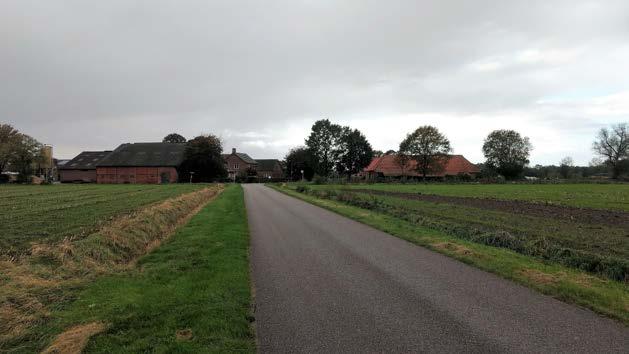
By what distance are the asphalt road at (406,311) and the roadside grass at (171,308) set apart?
37cm

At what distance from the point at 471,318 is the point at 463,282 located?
228 centimetres

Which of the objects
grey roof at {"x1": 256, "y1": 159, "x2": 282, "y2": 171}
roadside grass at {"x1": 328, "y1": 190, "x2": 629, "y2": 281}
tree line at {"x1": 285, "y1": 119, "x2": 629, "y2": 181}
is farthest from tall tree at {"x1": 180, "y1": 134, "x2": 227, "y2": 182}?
roadside grass at {"x1": 328, "y1": 190, "x2": 629, "y2": 281}

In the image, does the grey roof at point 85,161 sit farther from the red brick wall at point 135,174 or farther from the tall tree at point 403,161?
the tall tree at point 403,161

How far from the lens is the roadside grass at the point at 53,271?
568 centimetres

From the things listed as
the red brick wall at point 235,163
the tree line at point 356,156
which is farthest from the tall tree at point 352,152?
the red brick wall at point 235,163

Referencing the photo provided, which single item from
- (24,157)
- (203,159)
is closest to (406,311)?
(203,159)

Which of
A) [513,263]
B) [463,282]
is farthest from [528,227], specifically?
[463,282]

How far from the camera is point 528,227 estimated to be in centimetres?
1641

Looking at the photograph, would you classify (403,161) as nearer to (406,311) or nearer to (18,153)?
(18,153)

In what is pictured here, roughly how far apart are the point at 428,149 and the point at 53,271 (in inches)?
3910

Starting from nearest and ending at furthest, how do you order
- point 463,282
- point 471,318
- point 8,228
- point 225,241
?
point 471,318
point 463,282
point 225,241
point 8,228

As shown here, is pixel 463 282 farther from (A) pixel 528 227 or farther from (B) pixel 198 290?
(A) pixel 528 227

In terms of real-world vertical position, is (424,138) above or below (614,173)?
above

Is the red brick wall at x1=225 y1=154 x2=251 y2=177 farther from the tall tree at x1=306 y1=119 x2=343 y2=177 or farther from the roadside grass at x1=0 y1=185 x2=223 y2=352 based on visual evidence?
the roadside grass at x1=0 y1=185 x2=223 y2=352
